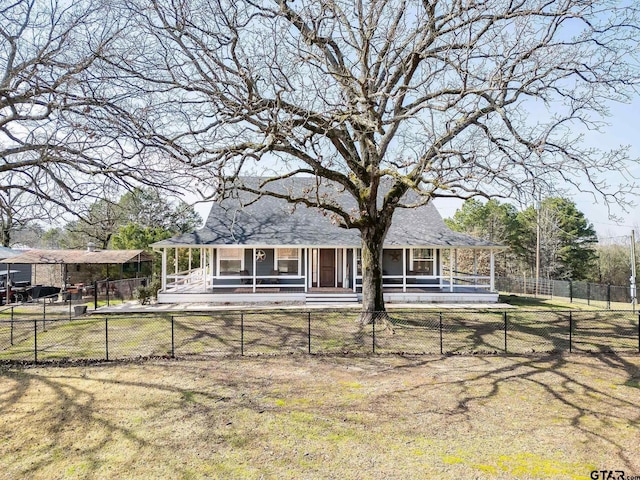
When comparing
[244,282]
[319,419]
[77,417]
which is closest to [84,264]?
[244,282]

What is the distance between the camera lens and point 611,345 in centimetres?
1138

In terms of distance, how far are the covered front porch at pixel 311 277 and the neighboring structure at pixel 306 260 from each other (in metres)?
0.05

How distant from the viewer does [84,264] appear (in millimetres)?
25781

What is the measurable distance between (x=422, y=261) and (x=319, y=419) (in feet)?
53.5

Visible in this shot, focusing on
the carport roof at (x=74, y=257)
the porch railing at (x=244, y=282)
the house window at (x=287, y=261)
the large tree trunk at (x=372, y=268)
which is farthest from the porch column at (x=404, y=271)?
the carport roof at (x=74, y=257)

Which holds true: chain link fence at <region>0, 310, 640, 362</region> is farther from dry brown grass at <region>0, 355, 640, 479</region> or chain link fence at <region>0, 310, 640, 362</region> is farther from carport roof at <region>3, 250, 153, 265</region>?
carport roof at <region>3, 250, 153, 265</region>

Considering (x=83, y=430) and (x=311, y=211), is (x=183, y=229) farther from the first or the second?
(x=83, y=430)

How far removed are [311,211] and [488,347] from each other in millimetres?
13939

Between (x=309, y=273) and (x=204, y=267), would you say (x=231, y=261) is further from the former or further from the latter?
(x=309, y=273)

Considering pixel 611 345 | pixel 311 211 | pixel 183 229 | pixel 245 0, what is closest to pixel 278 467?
pixel 611 345

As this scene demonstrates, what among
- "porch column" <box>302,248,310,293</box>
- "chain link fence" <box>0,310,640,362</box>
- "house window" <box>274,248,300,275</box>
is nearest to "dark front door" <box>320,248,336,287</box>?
"house window" <box>274,248,300,275</box>

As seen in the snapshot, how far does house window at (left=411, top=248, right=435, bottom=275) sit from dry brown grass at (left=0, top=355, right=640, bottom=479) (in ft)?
39.0

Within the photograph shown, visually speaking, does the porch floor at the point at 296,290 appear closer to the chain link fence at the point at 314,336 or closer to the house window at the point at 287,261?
the house window at the point at 287,261

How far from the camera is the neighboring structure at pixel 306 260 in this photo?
19.3 metres
